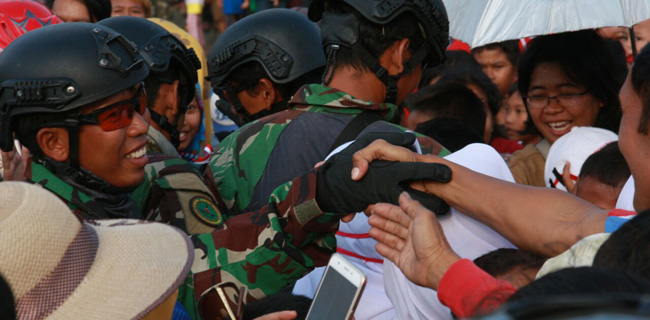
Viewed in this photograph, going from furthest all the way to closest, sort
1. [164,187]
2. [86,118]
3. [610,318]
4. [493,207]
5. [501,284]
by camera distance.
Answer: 1. [164,187]
2. [86,118]
3. [493,207]
4. [501,284]
5. [610,318]

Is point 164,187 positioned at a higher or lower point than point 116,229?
lower

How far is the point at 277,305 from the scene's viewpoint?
8.75 ft

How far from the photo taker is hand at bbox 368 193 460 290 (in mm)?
2174

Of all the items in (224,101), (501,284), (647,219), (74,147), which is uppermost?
(647,219)

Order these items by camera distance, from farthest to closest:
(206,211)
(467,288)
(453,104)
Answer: (453,104) → (206,211) → (467,288)

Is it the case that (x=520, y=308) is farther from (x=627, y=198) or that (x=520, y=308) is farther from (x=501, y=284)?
(x=627, y=198)

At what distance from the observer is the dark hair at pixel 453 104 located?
5566 millimetres

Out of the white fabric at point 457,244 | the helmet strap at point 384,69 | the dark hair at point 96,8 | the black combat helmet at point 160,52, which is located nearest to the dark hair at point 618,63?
the helmet strap at point 384,69

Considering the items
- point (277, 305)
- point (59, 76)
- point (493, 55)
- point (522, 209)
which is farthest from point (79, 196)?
point (493, 55)

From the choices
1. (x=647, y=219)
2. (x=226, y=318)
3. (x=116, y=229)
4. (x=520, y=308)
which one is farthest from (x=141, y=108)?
(x=520, y=308)

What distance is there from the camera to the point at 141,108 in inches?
131

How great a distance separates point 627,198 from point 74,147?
6.80ft

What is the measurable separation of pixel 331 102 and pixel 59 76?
1.09 meters

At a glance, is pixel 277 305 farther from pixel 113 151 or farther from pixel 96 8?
pixel 96 8
